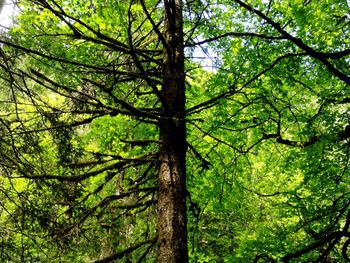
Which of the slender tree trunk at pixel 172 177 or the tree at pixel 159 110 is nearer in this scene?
the slender tree trunk at pixel 172 177

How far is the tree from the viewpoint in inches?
124

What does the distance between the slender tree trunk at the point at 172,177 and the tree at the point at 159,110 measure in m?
0.01

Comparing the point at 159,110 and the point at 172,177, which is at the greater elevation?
the point at 159,110

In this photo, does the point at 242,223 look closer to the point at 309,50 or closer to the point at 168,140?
the point at 168,140

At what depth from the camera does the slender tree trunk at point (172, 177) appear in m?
2.98

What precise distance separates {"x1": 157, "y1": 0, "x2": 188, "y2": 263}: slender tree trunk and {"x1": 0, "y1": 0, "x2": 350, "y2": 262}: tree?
0.01 m

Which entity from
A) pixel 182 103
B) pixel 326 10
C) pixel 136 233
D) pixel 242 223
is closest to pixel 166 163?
pixel 182 103

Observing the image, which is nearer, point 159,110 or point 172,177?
point 172,177

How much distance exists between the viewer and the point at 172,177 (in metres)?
3.28

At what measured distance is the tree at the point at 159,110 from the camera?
3.16 m

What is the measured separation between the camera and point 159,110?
4012 mm

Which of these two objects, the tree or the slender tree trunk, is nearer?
the slender tree trunk

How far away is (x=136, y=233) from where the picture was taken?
905 centimetres

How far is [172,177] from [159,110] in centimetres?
107
